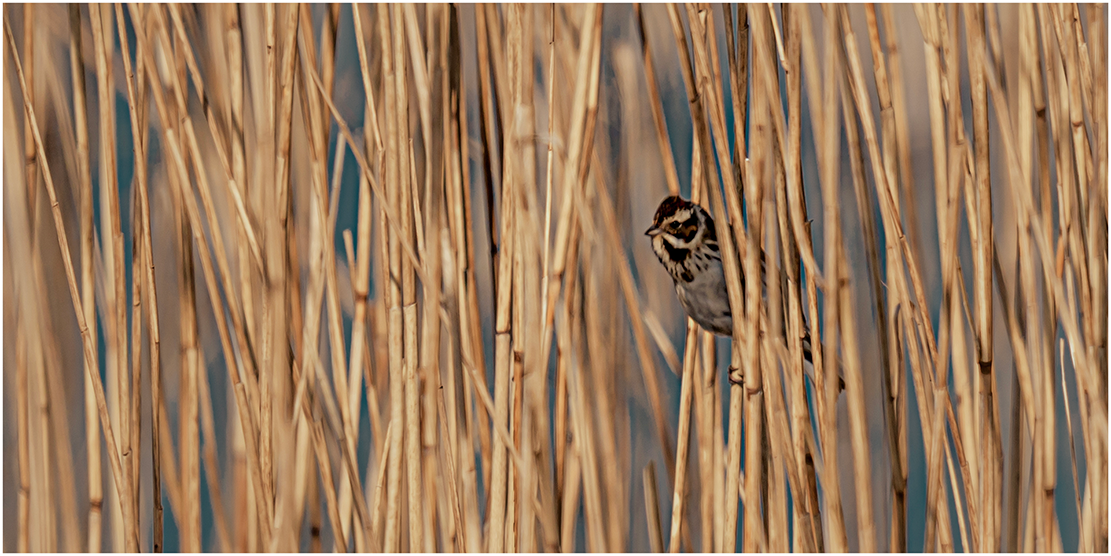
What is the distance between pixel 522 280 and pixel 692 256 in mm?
403

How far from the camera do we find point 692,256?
1.09 meters

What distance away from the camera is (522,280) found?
2.51ft

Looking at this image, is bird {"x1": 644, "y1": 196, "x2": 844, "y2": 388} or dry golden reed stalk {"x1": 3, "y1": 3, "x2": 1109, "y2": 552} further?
bird {"x1": 644, "y1": 196, "x2": 844, "y2": 388}

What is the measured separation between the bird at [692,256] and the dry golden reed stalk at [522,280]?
0.30ft

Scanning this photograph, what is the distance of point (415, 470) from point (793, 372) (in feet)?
1.30

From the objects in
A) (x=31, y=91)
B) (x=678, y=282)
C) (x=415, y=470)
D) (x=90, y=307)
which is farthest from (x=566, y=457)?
(x=31, y=91)

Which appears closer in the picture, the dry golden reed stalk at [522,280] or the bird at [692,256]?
the dry golden reed stalk at [522,280]

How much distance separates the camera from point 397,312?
76cm

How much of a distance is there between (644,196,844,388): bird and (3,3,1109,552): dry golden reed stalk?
9cm

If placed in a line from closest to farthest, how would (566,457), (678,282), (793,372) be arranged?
(793,372), (566,457), (678,282)

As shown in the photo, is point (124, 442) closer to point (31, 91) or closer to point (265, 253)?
point (265, 253)

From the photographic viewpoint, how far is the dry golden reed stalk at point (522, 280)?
0.75m

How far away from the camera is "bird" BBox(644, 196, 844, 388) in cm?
98

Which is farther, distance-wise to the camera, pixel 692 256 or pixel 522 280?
pixel 692 256
